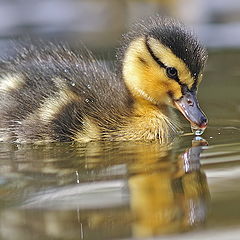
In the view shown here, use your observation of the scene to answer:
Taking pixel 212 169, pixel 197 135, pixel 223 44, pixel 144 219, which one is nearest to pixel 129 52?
pixel 197 135

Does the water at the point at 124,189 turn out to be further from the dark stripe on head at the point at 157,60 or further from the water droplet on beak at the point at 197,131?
the dark stripe on head at the point at 157,60

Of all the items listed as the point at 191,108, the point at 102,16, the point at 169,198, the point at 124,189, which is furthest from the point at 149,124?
the point at 102,16

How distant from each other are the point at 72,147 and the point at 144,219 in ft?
3.85

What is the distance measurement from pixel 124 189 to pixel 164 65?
956 mm

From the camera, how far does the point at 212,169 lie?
3.30 meters

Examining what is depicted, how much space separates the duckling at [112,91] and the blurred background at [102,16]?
2.79m

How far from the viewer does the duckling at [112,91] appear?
3.87 meters

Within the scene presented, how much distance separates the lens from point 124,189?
10.1 ft

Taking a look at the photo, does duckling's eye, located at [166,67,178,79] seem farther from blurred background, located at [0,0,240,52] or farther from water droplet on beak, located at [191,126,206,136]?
blurred background, located at [0,0,240,52]

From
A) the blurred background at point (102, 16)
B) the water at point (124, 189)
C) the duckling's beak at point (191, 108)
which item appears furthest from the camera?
the blurred background at point (102, 16)

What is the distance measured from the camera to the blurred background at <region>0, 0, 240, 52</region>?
7.14m

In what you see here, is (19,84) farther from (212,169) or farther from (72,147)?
(212,169)

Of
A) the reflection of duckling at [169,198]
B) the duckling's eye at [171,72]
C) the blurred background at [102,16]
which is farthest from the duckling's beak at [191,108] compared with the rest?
the blurred background at [102,16]

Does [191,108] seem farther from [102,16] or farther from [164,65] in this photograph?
[102,16]
